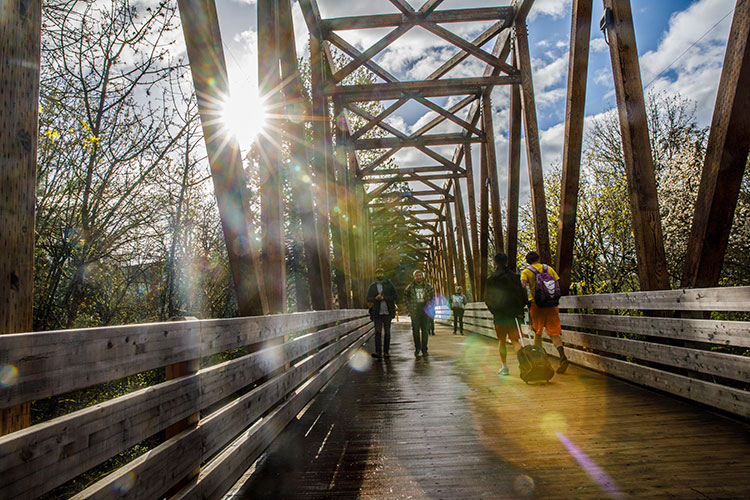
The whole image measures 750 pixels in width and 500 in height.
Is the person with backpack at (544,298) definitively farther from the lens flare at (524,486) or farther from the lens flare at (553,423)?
the lens flare at (524,486)

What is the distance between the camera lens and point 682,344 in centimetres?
383

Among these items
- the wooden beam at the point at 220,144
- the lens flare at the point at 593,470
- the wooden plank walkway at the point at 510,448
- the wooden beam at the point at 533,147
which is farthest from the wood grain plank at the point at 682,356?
the wooden beam at the point at 220,144

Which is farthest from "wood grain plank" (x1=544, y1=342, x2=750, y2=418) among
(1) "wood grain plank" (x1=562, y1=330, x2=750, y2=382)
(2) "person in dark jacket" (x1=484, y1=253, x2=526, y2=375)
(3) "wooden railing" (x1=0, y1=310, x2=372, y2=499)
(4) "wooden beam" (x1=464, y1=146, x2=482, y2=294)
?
(4) "wooden beam" (x1=464, y1=146, x2=482, y2=294)

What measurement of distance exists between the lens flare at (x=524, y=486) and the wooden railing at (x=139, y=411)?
4.51 feet

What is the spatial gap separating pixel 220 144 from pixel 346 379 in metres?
4.05

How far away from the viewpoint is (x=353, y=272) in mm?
13875

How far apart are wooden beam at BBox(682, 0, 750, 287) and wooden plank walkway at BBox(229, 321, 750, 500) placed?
3.69 feet

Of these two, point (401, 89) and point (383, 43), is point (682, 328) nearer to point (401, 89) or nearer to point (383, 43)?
point (383, 43)

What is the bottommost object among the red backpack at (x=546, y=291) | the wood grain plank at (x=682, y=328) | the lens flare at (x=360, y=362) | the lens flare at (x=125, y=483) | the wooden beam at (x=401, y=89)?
the lens flare at (x=360, y=362)

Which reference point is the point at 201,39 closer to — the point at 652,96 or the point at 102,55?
the point at 102,55

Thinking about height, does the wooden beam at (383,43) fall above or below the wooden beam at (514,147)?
above

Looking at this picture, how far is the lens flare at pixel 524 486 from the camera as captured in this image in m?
2.18

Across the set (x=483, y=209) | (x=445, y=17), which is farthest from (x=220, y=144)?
(x=483, y=209)

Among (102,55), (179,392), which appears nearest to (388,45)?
(102,55)
